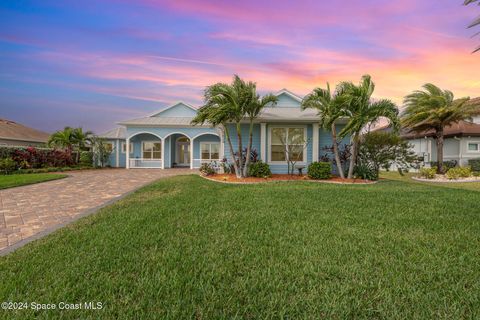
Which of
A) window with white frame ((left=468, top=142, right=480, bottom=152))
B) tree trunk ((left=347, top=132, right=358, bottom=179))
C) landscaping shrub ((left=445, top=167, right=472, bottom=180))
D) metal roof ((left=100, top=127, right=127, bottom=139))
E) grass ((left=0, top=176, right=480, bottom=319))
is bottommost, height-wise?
grass ((left=0, top=176, right=480, bottom=319))

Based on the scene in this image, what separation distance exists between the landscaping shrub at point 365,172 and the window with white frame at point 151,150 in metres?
17.6

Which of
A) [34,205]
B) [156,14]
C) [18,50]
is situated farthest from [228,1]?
[18,50]

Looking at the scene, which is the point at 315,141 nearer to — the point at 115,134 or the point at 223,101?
the point at 223,101

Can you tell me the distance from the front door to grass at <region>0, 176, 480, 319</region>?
791 inches

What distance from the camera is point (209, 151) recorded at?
23516mm

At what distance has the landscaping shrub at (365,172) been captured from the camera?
40.2 feet

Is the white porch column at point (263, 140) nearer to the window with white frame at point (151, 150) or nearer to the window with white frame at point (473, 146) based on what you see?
the window with white frame at point (151, 150)

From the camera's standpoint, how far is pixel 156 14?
1027 centimetres

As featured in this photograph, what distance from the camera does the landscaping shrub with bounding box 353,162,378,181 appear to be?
1227 centimetres

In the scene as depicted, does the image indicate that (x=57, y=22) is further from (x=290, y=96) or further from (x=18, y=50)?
(x=290, y=96)

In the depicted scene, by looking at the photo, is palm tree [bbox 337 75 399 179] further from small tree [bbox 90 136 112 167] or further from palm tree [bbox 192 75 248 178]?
small tree [bbox 90 136 112 167]

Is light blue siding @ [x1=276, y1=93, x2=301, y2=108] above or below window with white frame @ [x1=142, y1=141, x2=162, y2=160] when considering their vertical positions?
above

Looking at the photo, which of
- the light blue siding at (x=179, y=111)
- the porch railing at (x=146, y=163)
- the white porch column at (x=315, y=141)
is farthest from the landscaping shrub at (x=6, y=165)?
the white porch column at (x=315, y=141)

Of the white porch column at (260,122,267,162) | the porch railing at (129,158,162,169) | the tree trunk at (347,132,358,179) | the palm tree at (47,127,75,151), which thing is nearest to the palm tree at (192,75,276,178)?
the white porch column at (260,122,267,162)
